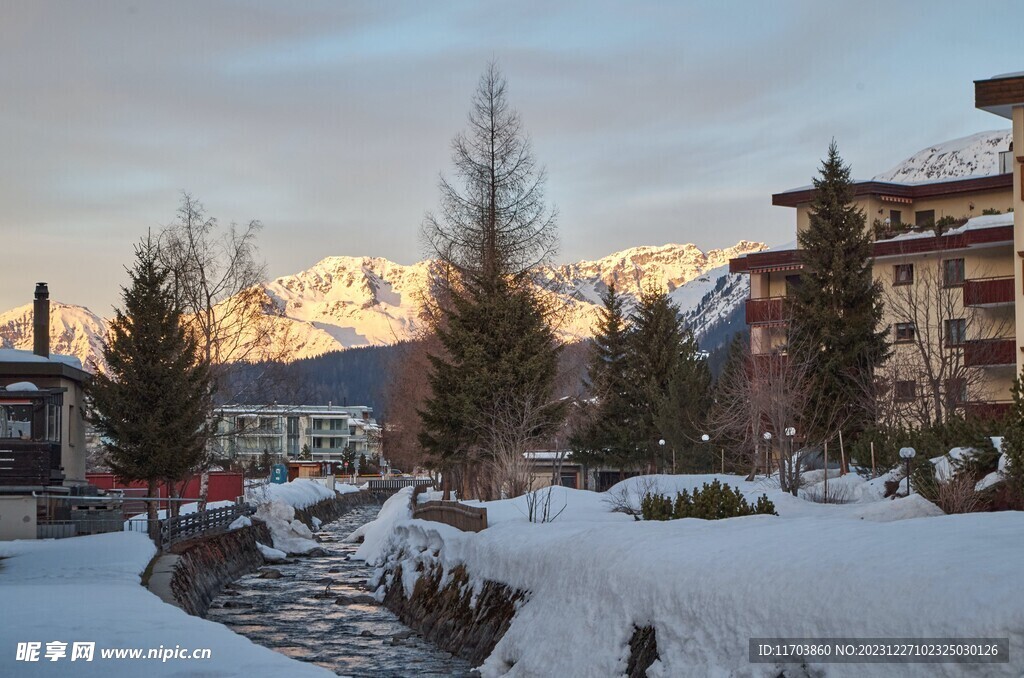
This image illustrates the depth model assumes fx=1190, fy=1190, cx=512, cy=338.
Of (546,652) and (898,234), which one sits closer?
(546,652)

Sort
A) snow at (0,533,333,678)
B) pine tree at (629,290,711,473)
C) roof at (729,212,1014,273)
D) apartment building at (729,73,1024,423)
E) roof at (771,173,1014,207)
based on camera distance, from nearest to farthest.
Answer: snow at (0,533,333,678) → apartment building at (729,73,1024,423) → roof at (729,212,1014,273) → pine tree at (629,290,711,473) → roof at (771,173,1014,207)

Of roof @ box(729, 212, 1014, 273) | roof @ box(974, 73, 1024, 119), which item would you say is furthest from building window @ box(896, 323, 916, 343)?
roof @ box(974, 73, 1024, 119)

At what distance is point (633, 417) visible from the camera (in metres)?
65.1

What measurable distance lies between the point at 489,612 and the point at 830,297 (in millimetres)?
32044

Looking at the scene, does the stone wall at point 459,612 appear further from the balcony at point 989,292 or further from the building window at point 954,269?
the building window at point 954,269

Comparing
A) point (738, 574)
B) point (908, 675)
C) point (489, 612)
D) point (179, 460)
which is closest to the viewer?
point (908, 675)

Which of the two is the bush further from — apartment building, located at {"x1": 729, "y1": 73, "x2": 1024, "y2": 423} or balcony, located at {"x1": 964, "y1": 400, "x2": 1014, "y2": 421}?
balcony, located at {"x1": 964, "y1": 400, "x2": 1014, "y2": 421}

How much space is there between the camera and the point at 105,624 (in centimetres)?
1614

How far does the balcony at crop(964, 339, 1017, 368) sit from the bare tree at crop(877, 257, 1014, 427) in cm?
43

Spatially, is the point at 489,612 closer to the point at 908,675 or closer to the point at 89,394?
the point at 908,675

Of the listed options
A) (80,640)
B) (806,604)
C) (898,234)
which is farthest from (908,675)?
(898,234)

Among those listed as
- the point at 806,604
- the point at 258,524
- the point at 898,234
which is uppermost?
the point at 898,234

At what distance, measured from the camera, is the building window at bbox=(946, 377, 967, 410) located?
45969 mm

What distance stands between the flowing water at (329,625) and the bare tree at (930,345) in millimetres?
22191
